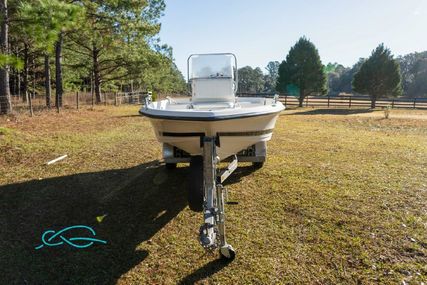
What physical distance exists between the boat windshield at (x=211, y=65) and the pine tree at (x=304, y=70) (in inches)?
883

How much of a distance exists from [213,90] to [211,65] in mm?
579

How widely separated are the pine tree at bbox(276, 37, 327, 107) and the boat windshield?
22.4 metres

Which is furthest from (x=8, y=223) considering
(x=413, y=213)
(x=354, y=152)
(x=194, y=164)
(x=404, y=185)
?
(x=354, y=152)

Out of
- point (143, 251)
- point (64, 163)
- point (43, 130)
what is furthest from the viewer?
point (43, 130)

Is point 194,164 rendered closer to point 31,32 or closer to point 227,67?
point 227,67

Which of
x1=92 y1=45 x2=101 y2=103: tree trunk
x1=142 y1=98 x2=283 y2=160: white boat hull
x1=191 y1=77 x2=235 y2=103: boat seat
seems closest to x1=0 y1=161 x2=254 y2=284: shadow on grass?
x1=142 y1=98 x2=283 y2=160: white boat hull

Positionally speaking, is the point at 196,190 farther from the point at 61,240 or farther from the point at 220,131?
the point at 61,240

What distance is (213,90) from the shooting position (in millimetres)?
6301

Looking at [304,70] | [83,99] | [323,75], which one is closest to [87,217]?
[83,99]

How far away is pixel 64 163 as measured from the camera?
625 cm

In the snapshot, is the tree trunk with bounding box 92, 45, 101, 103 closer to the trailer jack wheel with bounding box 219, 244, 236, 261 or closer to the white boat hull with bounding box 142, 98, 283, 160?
the white boat hull with bounding box 142, 98, 283, 160

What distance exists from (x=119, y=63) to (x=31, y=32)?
17.4 meters

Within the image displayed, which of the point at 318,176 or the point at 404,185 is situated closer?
the point at 404,185

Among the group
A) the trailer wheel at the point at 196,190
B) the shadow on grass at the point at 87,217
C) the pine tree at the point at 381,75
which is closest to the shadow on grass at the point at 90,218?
the shadow on grass at the point at 87,217
